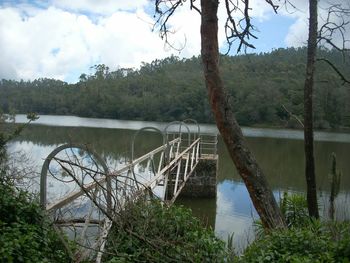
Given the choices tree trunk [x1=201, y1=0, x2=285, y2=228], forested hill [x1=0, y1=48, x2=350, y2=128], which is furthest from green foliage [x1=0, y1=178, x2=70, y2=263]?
forested hill [x1=0, y1=48, x2=350, y2=128]

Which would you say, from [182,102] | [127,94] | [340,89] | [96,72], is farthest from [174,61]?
[340,89]

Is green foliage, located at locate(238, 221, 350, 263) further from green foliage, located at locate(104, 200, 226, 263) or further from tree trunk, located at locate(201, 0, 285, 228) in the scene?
tree trunk, located at locate(201, 0, 285, 228)

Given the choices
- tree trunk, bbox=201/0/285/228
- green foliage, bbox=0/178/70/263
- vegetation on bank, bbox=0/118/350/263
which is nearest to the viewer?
green foliage, bbox=0/178/70/263


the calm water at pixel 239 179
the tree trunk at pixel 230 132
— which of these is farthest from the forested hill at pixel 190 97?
the tree trunk at pixel 230 132

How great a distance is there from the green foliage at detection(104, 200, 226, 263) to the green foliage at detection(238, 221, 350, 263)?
0.49 m

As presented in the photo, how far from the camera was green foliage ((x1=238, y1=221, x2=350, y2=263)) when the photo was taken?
358cm

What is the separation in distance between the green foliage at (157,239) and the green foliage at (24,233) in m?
0.57

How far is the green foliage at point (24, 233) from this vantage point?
355 centimetres

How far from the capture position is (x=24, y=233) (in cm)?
399

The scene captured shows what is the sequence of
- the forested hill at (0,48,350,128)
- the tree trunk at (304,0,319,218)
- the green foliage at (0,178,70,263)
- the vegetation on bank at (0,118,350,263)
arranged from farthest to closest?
the forested hill at (0,48,350,128)
the tree trunk at (304,0,319,218)
the vegetation on bank at (0,118,350,263)
the green foliage at (0,178,70,263)

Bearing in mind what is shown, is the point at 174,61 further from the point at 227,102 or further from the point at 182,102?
the point at 227,102

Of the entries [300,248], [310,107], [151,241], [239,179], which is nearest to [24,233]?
[151,241]

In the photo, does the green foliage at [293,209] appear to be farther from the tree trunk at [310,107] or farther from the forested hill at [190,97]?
the forested hill at [190,97]

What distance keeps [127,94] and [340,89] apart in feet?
151
